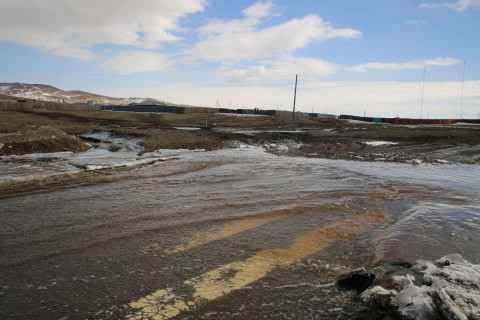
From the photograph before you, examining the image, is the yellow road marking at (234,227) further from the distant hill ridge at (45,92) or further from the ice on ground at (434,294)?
the distant hill ridge at (45,92)

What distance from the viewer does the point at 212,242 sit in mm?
3916

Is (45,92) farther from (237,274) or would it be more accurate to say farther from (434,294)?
(434,294)

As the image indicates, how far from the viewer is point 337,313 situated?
8.16ft

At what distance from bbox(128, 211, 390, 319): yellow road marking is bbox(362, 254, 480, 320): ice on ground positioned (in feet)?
3.30

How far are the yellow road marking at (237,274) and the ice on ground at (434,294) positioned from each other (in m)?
1.01

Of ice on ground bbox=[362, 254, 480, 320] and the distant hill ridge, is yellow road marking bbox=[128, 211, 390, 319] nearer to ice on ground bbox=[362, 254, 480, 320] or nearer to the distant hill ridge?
ice on ground bbox=[362, 254, 480, 320]

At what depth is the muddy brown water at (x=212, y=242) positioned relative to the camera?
261 centimetres

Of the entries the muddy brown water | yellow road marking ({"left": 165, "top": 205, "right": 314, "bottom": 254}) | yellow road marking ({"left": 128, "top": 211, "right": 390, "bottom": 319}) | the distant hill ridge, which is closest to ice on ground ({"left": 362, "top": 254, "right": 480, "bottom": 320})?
the muddy brown water

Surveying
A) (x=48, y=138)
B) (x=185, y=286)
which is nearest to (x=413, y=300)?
(x=185, y=286)

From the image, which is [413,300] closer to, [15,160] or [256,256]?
[256,256]

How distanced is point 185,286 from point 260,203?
311cm

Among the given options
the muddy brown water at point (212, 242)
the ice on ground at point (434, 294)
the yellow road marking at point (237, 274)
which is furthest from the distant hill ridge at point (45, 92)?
the ice on ground at point (434, 294)

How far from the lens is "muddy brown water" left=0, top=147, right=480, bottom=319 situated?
2609 mm

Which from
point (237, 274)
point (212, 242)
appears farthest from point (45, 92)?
point (237, 274)
